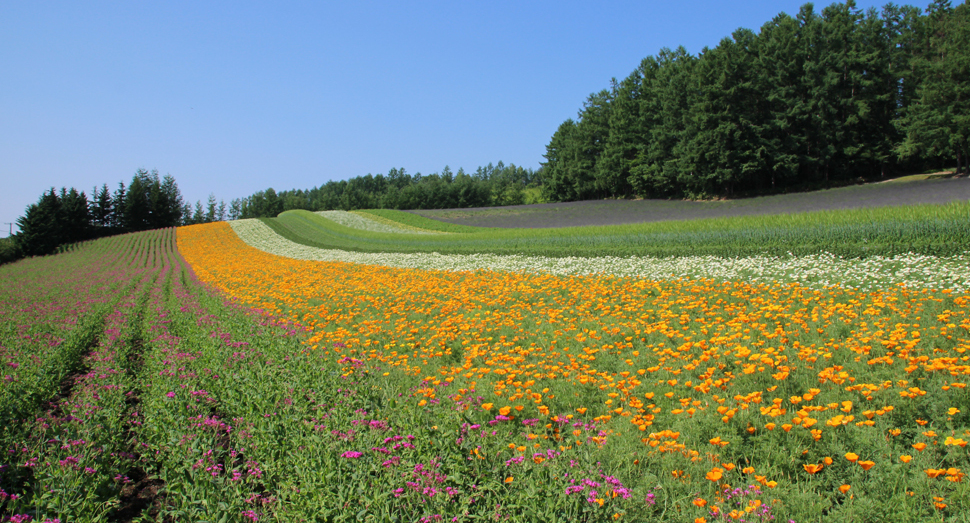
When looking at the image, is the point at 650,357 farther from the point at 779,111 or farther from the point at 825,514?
the point at 779,111

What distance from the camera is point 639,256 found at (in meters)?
18.8

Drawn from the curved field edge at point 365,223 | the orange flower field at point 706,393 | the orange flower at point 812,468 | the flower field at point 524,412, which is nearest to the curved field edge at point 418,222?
the curved field edge at point 365,223

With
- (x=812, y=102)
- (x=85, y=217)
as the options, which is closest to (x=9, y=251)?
(x=85, y=217)

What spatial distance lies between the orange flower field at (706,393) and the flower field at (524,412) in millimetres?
30

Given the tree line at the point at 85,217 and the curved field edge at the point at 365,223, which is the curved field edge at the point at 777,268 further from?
the tree line at the point at 85,217

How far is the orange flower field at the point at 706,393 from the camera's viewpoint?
3285mm

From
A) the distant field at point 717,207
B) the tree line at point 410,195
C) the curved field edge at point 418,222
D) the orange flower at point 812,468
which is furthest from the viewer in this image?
the tree line at point 410,195

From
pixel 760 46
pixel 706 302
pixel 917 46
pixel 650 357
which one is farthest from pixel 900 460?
pixel 917 46

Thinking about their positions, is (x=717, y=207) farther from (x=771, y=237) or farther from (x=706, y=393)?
(x=706, y=393)

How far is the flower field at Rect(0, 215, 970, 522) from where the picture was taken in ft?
10.5

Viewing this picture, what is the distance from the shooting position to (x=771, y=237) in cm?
1666

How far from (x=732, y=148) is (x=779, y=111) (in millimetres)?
6970

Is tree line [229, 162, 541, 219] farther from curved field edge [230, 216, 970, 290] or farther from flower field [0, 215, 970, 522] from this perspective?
flower field [0, 215, 970, 522]

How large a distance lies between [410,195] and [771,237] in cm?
8382
